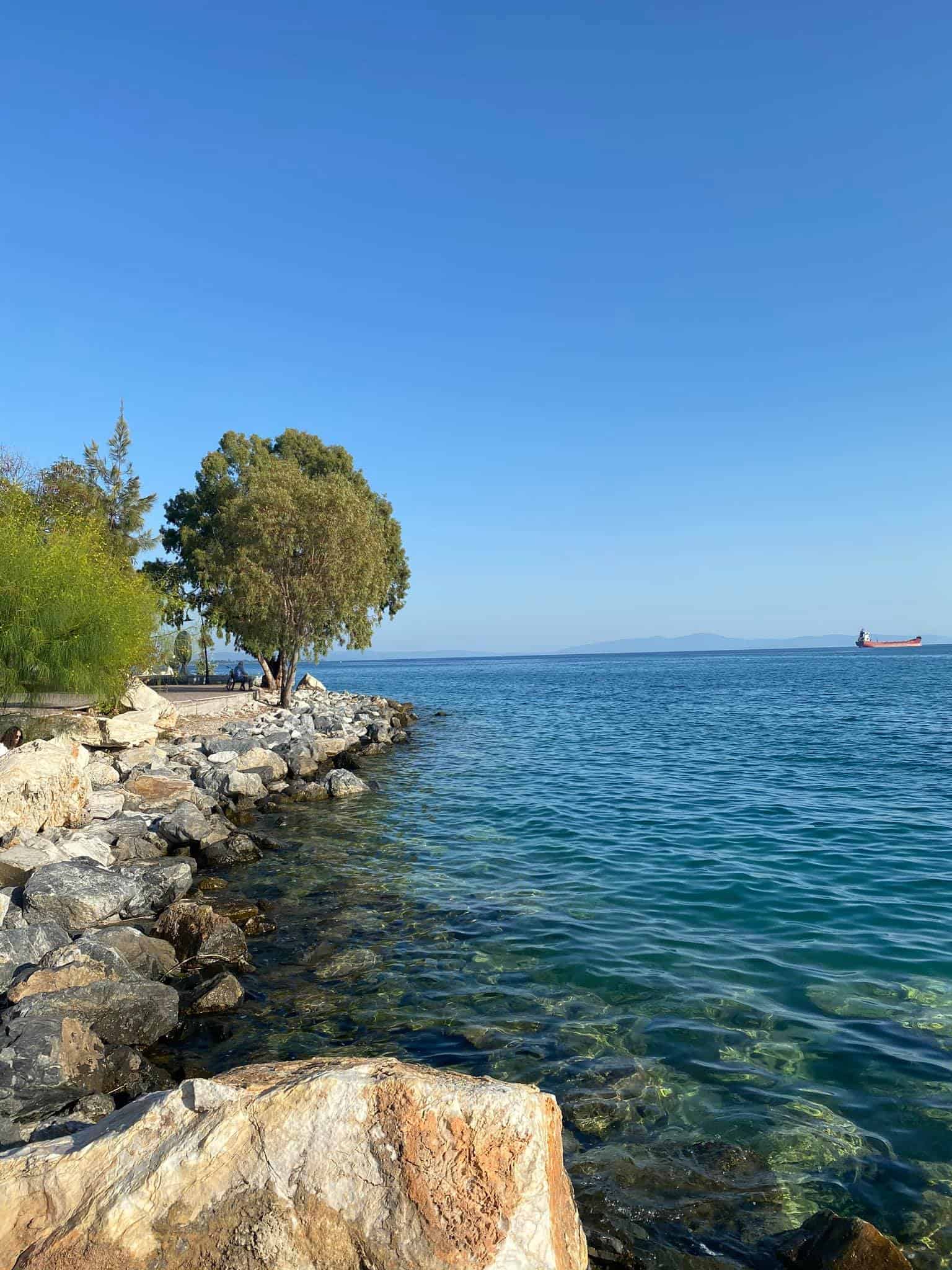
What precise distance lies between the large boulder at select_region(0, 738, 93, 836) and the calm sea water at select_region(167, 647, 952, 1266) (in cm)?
376

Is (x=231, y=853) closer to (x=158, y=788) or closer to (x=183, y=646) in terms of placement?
(x=158, y=788)

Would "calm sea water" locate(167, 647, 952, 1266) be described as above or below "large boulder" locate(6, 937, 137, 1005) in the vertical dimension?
below

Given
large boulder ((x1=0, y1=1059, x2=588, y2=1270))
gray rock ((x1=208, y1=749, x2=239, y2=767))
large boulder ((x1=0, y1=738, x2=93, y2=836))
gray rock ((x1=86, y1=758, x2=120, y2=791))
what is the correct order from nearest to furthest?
large boulder ((x1=0, y1=1059, x2=588, y2=1270)) → large boulder ((x1=0, y1=738, x2=93, y2=836)) → gray rock ((x1=86, y1=758, x2=120, y2=791)) → gray rock ((x1=208, y1=749, x2=239, y2=767))

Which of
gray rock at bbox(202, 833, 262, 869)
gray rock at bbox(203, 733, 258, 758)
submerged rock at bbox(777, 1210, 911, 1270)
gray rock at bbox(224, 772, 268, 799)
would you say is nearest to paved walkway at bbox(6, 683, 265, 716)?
gray rock at bbox(203, 733, 258, 758)

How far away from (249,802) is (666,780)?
11.2 meters

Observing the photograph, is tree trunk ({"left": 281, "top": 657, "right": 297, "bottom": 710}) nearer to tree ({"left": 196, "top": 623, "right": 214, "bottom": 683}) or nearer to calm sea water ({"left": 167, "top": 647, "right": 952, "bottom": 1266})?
tree ({"left": 196, "top": 623, "right": 214, "bottom": 683})

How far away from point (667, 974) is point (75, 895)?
305 inches

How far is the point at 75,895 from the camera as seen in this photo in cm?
1042

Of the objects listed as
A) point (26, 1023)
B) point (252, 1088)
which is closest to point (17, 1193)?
point (252, 1088)

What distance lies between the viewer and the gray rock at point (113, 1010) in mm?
7281

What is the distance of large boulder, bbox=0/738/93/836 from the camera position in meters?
13.3

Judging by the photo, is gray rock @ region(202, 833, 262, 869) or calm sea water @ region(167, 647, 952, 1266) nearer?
calm sea water @ region(167, 647, 952, 1266)

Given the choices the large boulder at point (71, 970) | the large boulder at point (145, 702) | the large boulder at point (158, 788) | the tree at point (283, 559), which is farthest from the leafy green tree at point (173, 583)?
the large boulder at point (71, 970)

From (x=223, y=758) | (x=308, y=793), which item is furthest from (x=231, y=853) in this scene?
(x=223, y=758)
